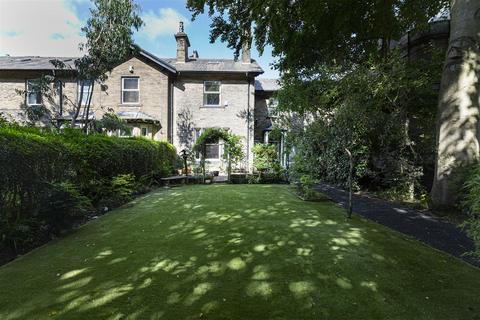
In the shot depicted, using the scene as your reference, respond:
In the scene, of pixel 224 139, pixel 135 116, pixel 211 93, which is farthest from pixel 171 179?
pixel 211 93

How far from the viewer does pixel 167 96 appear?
62.1 ft

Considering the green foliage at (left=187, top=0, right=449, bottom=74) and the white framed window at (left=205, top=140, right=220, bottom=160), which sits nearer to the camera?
the green foliage at (left=187, top=0, right=449, bottom=74)

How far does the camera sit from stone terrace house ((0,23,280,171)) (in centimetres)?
1888

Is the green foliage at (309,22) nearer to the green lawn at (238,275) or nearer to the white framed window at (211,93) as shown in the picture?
the green lawn at (238,275)

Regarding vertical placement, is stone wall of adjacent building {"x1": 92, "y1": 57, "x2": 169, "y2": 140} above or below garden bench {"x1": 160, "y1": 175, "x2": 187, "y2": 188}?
above

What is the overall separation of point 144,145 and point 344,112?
7.93m

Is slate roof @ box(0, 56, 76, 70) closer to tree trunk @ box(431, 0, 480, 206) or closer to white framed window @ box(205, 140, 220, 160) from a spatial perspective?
white framed window @ box(205, 140, 220, 160)

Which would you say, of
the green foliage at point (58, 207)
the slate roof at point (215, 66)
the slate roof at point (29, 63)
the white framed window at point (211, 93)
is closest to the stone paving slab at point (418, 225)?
the green foliage at point (58, 207)

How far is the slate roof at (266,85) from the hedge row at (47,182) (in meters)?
14.4

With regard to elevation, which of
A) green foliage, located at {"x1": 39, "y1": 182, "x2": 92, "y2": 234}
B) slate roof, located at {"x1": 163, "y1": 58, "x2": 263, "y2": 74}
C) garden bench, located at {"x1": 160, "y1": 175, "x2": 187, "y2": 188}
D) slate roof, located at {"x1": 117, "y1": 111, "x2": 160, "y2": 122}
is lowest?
garden bench, located at {"x1": 160, "y1": 175, "x2": 187, "y2": 188}

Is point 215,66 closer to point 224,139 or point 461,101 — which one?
point 224,139

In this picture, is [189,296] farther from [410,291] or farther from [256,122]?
[256,122]

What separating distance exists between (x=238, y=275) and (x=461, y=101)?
669 cm

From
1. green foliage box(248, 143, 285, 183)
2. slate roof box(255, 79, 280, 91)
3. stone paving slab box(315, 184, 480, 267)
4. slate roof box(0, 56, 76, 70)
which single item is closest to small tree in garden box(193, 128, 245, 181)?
green foliage box(248, 143, 285, 183)
